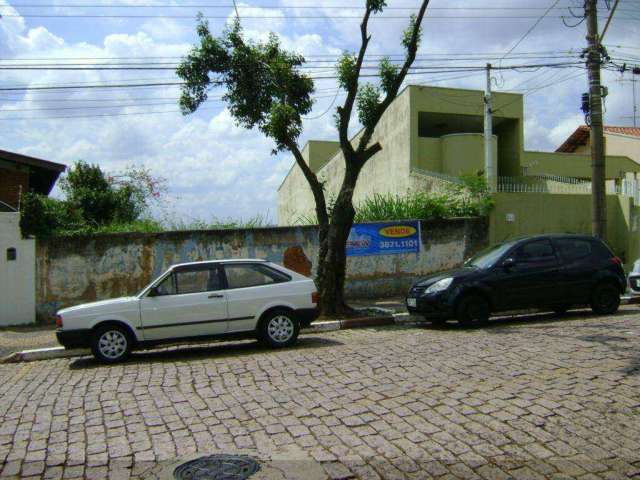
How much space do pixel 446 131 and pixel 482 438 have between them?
31.3 m

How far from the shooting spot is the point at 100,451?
5.03m

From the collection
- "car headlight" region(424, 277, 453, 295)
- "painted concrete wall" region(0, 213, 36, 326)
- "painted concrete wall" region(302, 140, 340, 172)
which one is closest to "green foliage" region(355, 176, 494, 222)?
"car headlight" region(424, 277, 453, 295)

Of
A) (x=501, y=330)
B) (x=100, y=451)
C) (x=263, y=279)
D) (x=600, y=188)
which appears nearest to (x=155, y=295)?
(x=263, y=279)

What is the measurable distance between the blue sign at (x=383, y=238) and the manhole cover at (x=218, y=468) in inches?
457

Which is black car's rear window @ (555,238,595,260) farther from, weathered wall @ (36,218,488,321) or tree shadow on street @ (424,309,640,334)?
weathered wall @ (36,218,488,321)

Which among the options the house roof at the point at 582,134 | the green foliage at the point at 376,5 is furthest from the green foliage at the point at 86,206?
the house roof at the point at 582,134

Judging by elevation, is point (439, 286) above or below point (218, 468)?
above

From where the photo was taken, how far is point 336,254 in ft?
40.3

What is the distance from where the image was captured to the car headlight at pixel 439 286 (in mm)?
10953

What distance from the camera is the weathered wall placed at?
568 inches

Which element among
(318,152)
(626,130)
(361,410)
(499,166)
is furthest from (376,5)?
(626,130)

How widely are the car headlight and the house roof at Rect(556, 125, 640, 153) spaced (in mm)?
32665

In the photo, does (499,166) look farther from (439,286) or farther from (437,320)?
(439,286)

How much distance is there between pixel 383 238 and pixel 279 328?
740 centimetres
